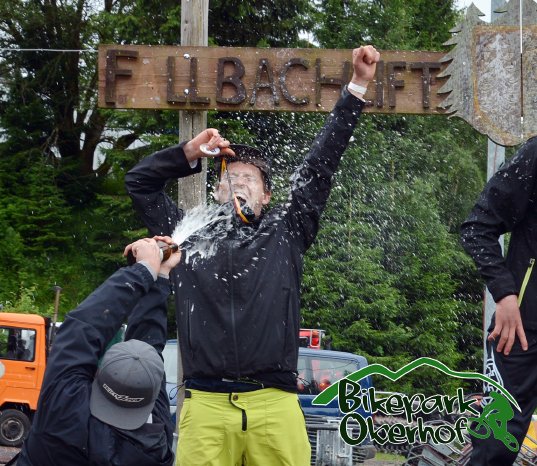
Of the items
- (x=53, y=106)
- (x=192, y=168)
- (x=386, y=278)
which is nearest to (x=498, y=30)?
(x=192, y=168)

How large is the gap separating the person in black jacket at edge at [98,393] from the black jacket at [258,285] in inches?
31.2

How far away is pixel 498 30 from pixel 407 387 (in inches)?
456

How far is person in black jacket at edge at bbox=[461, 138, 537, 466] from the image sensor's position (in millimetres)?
3627

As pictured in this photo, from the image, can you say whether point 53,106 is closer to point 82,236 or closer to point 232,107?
point 82,236

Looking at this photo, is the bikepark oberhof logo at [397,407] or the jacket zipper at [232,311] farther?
the bikepark oberhof logo at [397,407]

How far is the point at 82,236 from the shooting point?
1135 inches

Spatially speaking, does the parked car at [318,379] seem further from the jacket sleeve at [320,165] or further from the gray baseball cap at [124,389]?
the gray baseball cap at [124,389]

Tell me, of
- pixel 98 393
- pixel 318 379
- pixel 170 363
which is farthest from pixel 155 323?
pixel 170 363

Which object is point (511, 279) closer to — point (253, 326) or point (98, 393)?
point (253, 326)

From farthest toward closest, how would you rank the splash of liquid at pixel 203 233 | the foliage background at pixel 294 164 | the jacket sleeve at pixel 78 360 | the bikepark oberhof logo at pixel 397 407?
1. the foliage background at pixel 294 164
2. the bikepark oberhof logo at pixel 397 407
3. the splash of liquid at pixel 203 233
4. the jacket sleeve at pixel 78 360

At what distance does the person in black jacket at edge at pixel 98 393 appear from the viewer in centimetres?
293

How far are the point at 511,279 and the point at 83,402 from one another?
1715 millimetres

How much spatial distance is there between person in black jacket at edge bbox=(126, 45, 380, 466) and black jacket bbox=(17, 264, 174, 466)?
804mm

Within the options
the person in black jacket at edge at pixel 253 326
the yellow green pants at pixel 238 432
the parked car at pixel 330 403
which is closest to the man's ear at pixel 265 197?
the person in black jacket at edge at pixel 253 326
